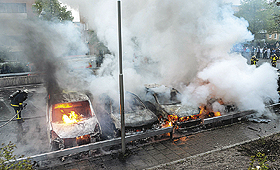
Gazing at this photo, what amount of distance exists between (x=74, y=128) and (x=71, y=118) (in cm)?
86

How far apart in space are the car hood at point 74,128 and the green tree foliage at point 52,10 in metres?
10.3

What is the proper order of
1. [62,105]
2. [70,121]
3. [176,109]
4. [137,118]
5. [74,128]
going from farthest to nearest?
1. [176,109]
2. [62,105]
3. [137,118]
4. [70,121]
5. [74,128]

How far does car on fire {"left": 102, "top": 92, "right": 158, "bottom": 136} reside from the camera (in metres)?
7.50

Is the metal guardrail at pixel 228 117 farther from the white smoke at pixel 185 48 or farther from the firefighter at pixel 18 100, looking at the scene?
the firefighter at pixel 18 100

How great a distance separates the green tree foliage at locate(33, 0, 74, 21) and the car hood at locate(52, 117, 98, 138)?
10.3m

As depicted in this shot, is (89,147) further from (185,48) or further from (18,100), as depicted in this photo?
(185,48)

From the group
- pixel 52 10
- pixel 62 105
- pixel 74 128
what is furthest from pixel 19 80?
pixel 74 128

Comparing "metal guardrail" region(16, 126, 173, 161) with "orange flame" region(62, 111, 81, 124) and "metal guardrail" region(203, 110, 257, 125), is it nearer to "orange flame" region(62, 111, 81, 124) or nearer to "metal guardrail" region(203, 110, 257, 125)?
"orange flame" region(62, 111, 81, 124)

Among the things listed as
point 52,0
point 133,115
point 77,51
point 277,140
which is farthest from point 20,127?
point 52,0

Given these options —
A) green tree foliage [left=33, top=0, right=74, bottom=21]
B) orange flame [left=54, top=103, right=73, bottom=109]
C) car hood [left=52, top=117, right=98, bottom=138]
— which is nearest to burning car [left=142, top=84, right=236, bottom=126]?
car hood [left=52, top=117, right=98, bottom=138]

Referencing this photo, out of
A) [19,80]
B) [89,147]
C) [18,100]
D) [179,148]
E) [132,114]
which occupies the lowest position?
[179,148]

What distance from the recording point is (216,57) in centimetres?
1093

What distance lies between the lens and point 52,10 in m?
18.3

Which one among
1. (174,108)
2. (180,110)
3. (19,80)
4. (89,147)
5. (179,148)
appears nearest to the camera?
(89,147)
